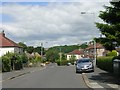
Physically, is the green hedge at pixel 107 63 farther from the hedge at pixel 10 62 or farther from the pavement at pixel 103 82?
the hedge at pixel 10 62

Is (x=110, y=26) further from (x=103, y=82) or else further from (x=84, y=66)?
(x=84, y=66)

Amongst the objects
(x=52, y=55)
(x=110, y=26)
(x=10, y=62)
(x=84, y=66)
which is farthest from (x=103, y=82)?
(x=52, y=55)

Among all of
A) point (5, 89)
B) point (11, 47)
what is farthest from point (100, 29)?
point (11, 47)

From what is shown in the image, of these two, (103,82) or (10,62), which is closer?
(103,82)

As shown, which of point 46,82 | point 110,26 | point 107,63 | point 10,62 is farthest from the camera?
point 10,62

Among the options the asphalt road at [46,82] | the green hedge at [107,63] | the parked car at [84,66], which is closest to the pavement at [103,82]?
the asphalt road at [46,82]

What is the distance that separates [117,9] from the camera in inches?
830

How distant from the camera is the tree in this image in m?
20.8

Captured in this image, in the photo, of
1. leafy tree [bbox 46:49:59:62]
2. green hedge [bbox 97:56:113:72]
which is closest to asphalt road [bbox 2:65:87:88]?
green hedge [bbox 97:56:113:72]

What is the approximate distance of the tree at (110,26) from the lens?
20814 millimetres

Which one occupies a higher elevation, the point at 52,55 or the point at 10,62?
the point at 52,55

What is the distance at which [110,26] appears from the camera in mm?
22344

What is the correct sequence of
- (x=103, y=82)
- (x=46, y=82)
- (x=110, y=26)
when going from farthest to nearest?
(x=46, y=82) → (x=103, y=82) → (x=110, y=26)

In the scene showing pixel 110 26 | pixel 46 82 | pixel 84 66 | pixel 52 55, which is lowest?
pixel 46 82
